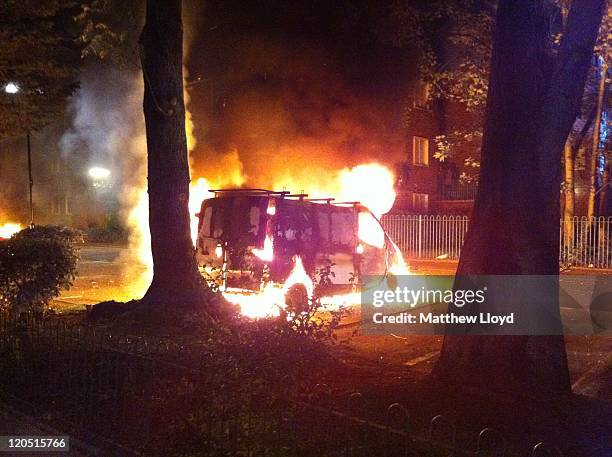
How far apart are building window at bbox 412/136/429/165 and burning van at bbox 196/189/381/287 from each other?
1908cm

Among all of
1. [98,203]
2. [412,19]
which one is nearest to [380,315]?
[412,19]

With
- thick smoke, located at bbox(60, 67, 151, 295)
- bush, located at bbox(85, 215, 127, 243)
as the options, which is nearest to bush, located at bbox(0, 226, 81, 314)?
thick smoke, located at bbox(60, 67, 151, 295)

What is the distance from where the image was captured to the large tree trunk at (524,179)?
197 inches

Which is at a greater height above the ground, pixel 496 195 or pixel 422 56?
pixel 422 56

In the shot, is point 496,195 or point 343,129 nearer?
point 496,195

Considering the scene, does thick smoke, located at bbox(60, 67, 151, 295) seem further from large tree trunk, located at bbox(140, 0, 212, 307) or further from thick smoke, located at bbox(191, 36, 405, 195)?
large tree trunk, located at bbox(140, 0, 212, 307)

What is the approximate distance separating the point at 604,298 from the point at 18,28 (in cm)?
1246

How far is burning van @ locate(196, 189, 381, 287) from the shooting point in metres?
8.34

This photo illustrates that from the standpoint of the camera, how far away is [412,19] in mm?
12297

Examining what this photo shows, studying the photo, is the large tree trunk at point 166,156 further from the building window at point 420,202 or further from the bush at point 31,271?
the building window at point 420,202

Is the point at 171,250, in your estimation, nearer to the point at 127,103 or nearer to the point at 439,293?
the point at 439,293

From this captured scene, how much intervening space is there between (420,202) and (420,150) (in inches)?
97.6

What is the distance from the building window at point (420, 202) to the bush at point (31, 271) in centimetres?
2157

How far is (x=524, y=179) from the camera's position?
5.07 m
